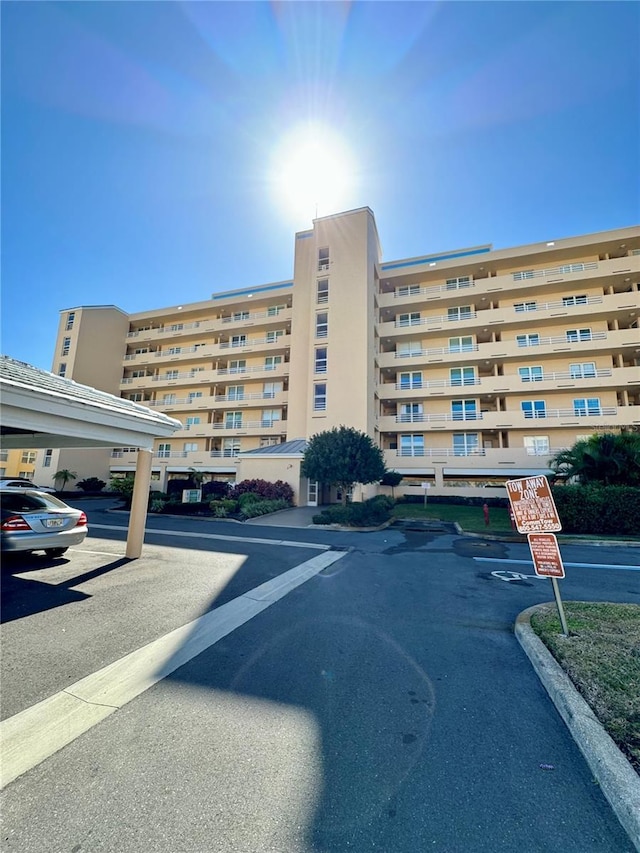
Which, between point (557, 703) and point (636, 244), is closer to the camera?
point (557, 703)

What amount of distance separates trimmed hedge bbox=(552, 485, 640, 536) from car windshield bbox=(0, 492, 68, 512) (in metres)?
16.6

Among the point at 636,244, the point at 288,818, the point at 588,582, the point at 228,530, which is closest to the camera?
the point at 288,818

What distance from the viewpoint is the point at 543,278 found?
89.6 ft

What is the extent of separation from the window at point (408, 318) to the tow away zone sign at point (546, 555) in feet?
89.4

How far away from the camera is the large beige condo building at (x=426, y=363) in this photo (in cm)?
2592

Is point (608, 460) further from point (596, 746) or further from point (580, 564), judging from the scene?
point (596, 746)

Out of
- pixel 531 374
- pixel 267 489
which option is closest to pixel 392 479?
pixel 267 489

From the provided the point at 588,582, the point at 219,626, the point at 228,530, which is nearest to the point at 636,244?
the point at 588,582

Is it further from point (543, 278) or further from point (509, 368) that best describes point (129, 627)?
point (543, 278)

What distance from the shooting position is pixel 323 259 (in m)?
30.7

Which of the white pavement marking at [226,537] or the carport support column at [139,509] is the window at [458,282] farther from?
the carport support column at [139,509]

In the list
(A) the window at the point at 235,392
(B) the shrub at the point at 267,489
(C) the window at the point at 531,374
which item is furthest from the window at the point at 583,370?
(A) the window at the point at 235,392

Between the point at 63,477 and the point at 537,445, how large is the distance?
38863mm

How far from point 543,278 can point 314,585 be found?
29663mm
